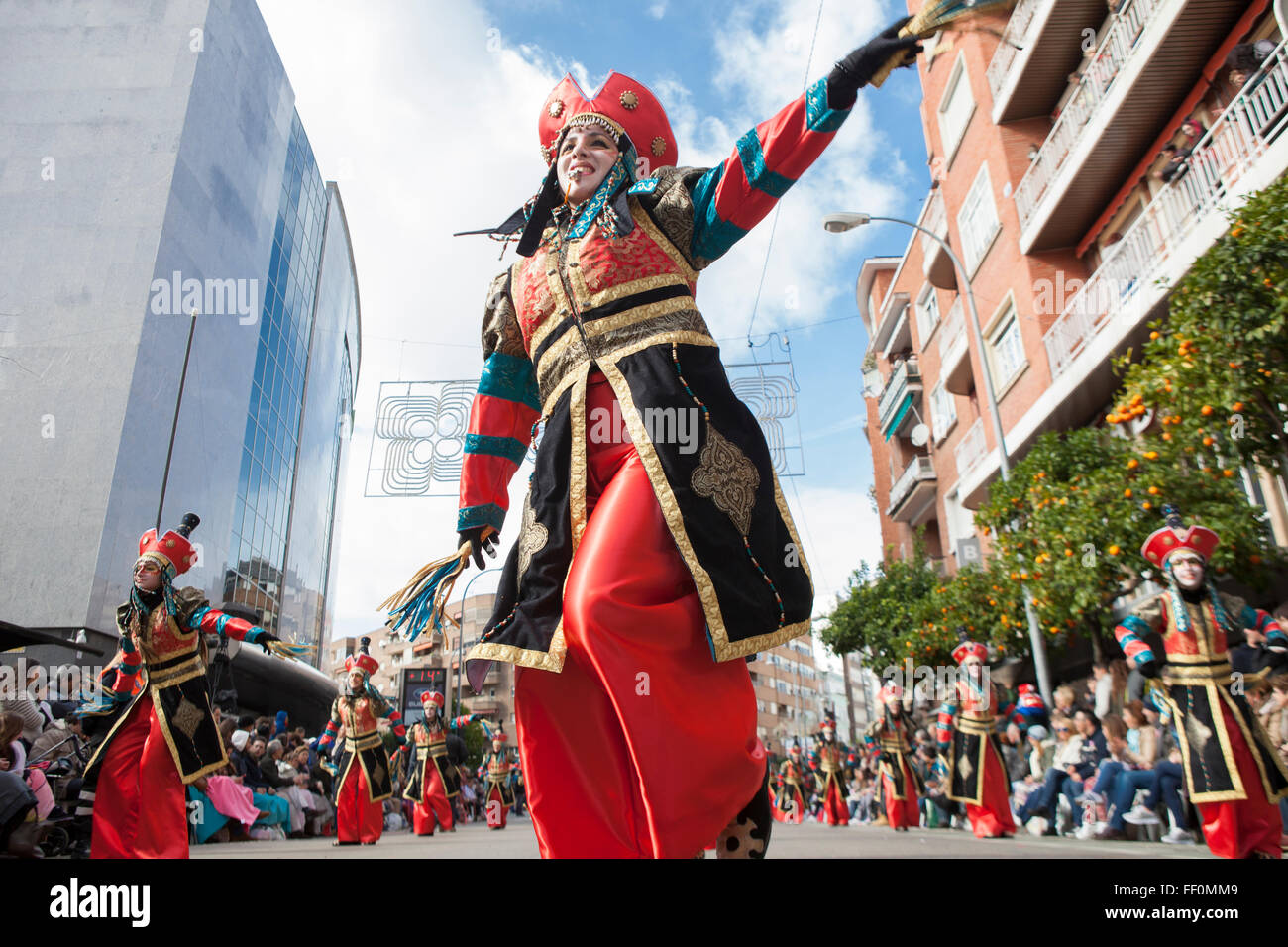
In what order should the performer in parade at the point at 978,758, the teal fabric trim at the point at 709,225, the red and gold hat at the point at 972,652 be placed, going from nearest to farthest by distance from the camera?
the teal fabric trim at the point at 709,225, the performer in parade at the point at 978,758, the red and gold hat at the point at 972,652

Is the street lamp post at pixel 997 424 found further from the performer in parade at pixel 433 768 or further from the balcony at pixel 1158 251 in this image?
the performer in parade at pixel 433 768

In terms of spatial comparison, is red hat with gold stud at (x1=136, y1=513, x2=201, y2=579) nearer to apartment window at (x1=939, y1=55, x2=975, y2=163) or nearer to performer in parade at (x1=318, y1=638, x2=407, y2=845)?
performer in parade at (x1=318, y1=638, x2=407, y2=845)

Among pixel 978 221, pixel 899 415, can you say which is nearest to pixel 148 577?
pixel 978 221

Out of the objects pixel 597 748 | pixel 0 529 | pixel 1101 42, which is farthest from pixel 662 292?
pixel 0 529

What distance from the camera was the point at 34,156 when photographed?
17.8m

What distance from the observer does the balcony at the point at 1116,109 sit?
37.4 ft

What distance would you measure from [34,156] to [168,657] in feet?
55.9

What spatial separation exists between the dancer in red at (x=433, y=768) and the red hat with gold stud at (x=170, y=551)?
769cm

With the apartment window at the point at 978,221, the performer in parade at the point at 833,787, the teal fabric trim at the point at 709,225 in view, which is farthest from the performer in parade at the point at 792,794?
the teal fabric trim at the point at 709,225

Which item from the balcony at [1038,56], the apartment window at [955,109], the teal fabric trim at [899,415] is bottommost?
the teal fabric trim at [899,415]

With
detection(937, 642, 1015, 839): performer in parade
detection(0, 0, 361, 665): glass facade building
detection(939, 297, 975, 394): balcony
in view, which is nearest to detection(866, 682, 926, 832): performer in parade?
detection(937, 642, 1015, 839): performer in parade

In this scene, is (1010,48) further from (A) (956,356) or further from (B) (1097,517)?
(B) (1097,517)

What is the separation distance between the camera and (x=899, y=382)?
26625mm

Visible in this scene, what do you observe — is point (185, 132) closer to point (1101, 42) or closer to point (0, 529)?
point (0, 529)
